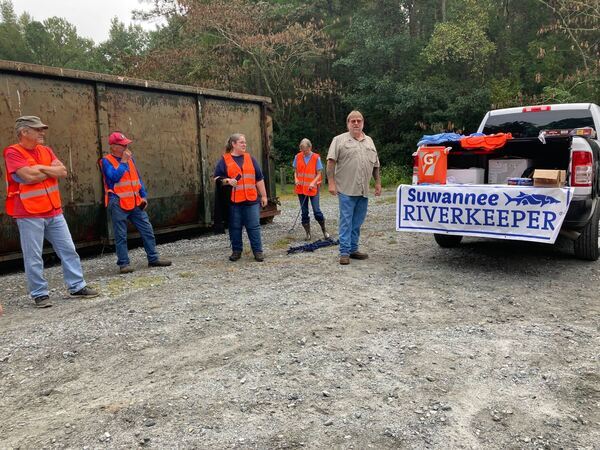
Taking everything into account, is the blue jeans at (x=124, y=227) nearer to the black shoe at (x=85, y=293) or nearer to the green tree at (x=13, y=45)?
the black shoe at (x=85, y=293)

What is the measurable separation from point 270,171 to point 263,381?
7.10 meters

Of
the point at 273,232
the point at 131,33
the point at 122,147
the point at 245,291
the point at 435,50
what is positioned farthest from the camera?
the point at 131,33

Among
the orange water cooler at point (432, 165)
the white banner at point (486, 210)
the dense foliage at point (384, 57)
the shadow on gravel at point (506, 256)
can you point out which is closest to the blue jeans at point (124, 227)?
the white banner at point (486, 210)

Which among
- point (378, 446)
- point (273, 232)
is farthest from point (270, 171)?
point (378, 446)

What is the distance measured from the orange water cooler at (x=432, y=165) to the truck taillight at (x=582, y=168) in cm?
133

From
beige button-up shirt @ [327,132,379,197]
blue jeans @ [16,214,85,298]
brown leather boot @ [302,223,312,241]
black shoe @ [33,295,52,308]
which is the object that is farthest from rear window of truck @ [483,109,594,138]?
black shoe @ [33,295,52,308]

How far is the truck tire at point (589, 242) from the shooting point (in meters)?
5.24

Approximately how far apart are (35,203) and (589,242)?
585 centimetres

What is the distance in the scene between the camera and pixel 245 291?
4742 mm

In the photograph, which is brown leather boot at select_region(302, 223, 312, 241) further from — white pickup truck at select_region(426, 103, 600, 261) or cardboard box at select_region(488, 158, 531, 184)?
cardboard box at select_region(488, 158, 531, 184)

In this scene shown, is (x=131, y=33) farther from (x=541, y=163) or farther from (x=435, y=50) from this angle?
(x=541, y=163)

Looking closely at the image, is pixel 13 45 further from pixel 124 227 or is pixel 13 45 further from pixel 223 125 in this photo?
pixel 124 227

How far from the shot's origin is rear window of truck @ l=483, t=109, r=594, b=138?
20.8 feet

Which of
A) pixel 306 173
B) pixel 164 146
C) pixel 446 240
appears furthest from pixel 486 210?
pixel 164 146
